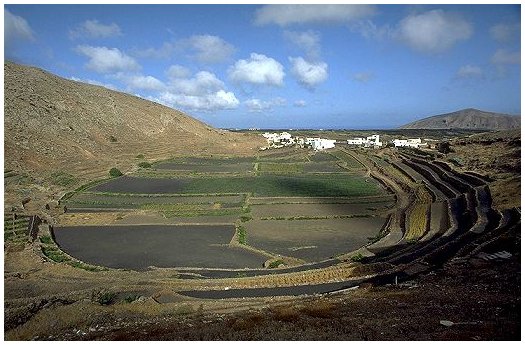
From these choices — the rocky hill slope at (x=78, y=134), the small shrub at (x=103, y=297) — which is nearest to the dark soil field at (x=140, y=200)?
the rocky hill slope at (x=78, y=134)

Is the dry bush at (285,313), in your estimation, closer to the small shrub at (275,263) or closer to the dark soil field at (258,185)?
the small shrub at (275,263)

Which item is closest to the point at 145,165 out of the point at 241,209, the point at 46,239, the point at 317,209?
the point at 241,209

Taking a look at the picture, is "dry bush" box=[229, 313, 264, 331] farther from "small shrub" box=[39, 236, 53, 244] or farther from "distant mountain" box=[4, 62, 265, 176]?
"distant mountain" box=[4, 62, 265, 176]

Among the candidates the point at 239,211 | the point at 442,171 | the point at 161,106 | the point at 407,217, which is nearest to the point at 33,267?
the point at 239,211

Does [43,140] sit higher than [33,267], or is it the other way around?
[43,140]

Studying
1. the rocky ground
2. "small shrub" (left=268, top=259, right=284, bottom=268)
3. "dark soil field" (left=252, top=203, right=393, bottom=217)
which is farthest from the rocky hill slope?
the rocky ground

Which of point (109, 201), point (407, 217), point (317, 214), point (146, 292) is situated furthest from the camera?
point (109, 201)

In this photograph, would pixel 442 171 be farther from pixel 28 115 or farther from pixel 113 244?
pixel 28 115
